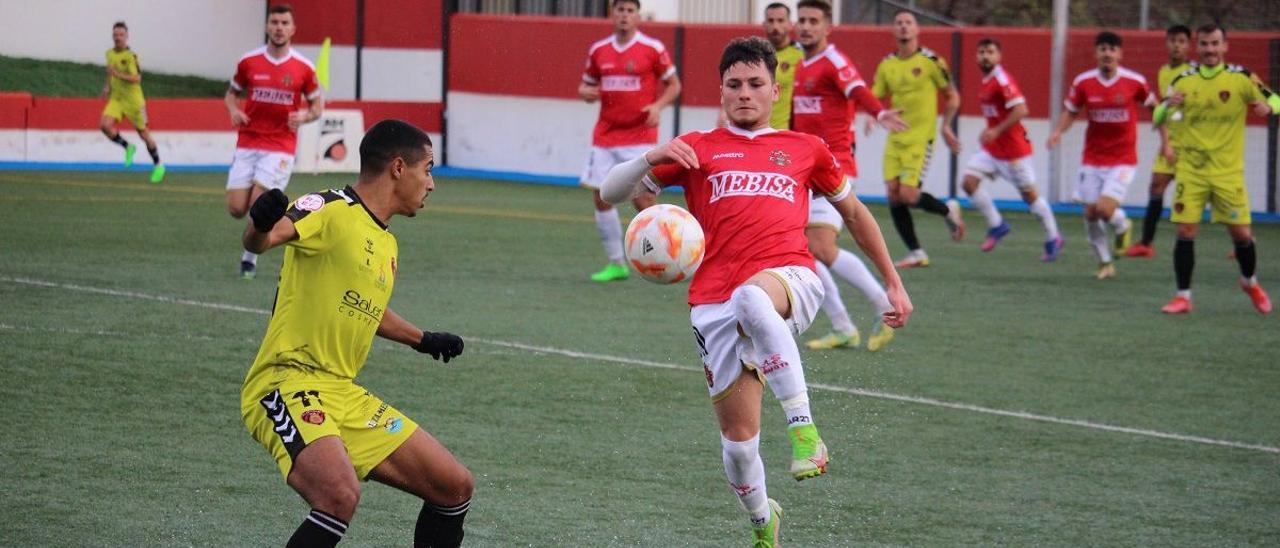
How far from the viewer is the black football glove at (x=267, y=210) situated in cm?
506

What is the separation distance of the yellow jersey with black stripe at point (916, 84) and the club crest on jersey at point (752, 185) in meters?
11.1

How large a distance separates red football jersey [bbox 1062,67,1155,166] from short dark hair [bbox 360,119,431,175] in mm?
12903

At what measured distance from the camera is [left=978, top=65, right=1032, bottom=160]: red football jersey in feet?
59.8

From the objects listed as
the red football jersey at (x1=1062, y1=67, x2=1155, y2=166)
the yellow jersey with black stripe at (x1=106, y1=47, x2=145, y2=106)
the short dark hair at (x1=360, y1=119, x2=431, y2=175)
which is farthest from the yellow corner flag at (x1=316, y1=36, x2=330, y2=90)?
the short dark hair at (x1=360, y1=119, x2=431, y2=175)

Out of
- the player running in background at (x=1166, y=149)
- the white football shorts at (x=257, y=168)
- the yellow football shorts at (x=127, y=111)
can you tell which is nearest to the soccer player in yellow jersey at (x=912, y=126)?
the player running in background at (x=1166, y=149)

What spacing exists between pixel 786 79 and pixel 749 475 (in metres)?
8.72

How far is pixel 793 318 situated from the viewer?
6512 millimetres

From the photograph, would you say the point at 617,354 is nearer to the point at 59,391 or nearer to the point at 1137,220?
the point at 59,391

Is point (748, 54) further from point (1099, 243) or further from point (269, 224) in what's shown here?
point (1099, 243)

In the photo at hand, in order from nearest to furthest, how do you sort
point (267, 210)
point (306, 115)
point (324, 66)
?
point (267, 210)
point (306, 115)
point (324, 66)

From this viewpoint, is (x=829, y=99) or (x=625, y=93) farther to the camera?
(x=625, y=93)

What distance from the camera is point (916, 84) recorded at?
17.9 meters

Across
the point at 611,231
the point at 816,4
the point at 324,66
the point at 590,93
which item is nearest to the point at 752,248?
the point at 816,4

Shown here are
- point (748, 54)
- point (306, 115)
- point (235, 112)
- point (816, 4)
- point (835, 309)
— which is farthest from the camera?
point (306, 115)
